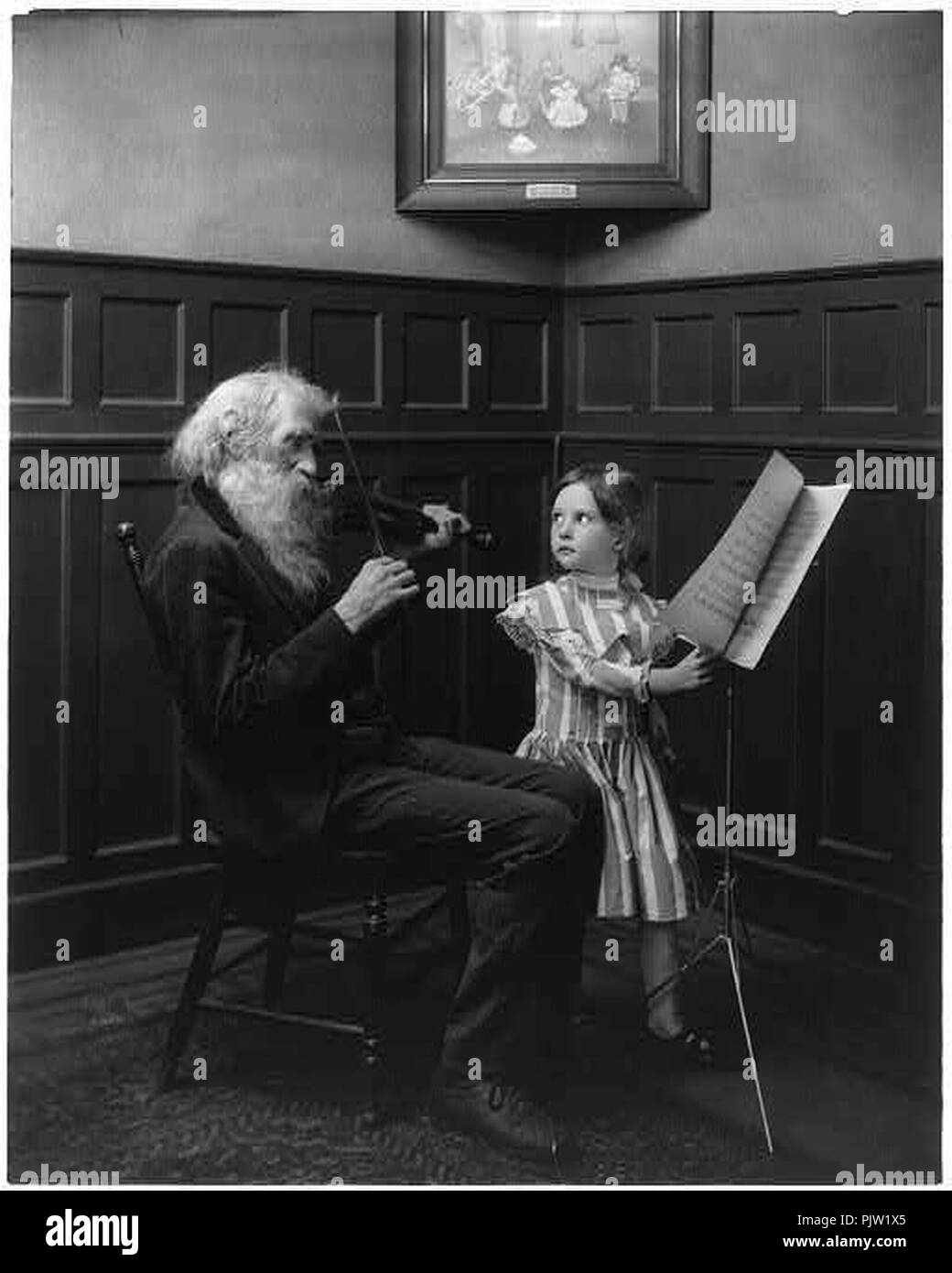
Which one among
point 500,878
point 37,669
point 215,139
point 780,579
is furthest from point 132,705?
point 780,579

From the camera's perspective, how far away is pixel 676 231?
10.0 ft

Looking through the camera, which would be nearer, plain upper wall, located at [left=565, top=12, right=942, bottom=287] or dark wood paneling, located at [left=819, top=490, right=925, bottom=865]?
plain upper wall, located at [left=565, top=12, right=942, bottom=287]

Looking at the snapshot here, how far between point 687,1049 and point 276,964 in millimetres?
650

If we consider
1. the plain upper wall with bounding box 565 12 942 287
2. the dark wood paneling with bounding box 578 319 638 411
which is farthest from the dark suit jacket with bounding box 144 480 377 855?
the plain upper wall with bounding box 565 12 942 287

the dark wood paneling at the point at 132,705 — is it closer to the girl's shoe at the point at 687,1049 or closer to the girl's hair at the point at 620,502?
the girl's hair at the point at 620,502

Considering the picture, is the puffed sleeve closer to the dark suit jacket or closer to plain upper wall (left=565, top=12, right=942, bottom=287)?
the dark suit jacket

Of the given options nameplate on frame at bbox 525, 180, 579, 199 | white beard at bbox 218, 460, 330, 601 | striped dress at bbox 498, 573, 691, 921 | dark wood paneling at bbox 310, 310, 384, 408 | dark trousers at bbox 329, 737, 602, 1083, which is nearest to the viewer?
dark trousers at bbox 329, 737, 602, 1083

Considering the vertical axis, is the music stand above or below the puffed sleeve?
below

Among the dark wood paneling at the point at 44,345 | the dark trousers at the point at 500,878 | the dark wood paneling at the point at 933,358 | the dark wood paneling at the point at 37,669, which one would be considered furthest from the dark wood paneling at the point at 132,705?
the dark wood paneling at the point at 933,358

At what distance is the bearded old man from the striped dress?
0.30ft

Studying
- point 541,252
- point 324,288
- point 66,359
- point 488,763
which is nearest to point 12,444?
point 66,359

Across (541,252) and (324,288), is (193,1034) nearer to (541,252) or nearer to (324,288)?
(324,288)

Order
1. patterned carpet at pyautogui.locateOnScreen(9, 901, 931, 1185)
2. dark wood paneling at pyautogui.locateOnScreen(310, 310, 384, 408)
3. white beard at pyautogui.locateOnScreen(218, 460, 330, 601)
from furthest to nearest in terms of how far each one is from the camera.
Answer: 1. dark wood paneling at pyautogui.locateOnScreen(310, 310, 384, 408)
2. white beard at pyautogui.locateOnScreen(218, 460, 330, 601)
3. patterned carpet at pyautogui.locateOnScreen(9, 901, 931, 1185)

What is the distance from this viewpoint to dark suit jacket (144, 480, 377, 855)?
244 cm
